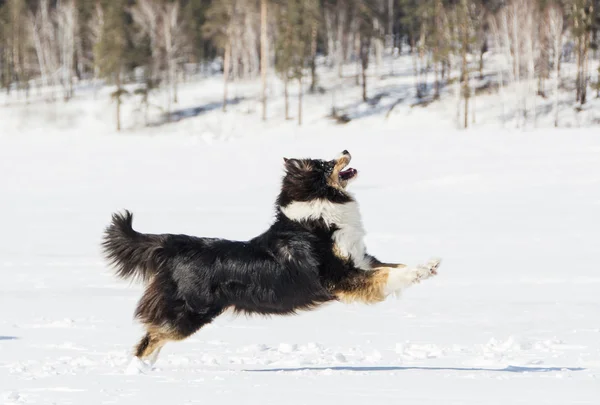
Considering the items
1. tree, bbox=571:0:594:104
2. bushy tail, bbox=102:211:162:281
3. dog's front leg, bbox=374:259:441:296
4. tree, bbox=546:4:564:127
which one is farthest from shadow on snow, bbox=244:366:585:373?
tree, bbox=571:0:594:104

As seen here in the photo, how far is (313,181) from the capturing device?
6039 mm

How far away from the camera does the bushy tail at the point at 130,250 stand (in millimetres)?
5977

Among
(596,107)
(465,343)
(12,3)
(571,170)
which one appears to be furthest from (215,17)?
(465,343)

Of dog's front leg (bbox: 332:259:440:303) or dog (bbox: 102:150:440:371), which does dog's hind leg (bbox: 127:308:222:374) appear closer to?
dog (bbox: 102:150:440:371)

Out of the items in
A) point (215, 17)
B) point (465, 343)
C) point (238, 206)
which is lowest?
A: point (238, 206)

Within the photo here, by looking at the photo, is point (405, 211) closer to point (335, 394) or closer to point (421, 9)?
point (335, 394)

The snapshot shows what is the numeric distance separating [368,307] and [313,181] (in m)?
2.81

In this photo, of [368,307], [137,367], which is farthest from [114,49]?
[137,367]

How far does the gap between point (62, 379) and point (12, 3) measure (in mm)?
63274

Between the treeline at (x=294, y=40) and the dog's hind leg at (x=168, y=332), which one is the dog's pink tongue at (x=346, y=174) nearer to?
the dog's hind leg at (x=168, y=332)

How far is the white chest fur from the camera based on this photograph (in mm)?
5914

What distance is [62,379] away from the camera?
5.32 meters

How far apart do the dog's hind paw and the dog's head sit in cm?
145

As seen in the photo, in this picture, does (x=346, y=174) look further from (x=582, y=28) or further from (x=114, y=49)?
(x=114, y=49)
